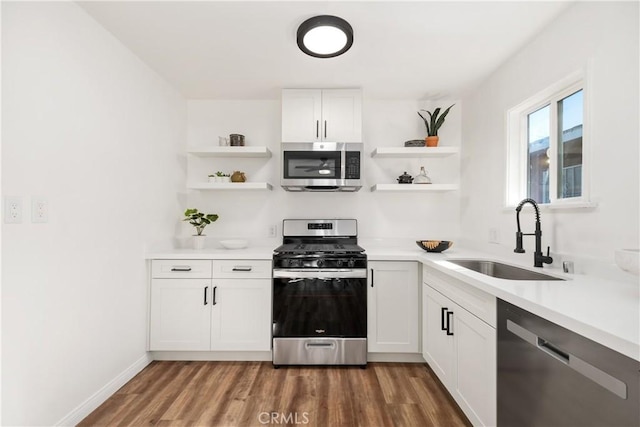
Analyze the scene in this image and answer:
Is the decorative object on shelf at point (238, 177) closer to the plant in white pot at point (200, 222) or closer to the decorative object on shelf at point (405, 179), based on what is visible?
the plant in white pot at point (200, 222)

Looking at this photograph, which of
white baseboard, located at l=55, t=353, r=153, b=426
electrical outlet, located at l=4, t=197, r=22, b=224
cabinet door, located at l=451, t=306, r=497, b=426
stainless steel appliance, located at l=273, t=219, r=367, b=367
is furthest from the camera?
stainless steel appliance, located at l=273, t=219, r=367, b=367

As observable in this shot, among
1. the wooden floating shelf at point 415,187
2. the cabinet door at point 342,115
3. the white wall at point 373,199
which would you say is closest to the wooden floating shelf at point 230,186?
the white wall at point 373,199

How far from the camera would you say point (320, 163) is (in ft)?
8.95

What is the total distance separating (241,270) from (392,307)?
4.25 feet

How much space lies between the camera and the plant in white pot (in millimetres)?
2783

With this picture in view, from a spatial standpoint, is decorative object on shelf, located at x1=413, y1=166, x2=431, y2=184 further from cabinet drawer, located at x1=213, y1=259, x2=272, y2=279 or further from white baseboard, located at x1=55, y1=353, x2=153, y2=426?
white baseboard, located at x1=55, y1=353, x2=153, y2=426

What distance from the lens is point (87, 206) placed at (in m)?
1.78

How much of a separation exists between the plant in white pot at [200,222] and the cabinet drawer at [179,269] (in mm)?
384

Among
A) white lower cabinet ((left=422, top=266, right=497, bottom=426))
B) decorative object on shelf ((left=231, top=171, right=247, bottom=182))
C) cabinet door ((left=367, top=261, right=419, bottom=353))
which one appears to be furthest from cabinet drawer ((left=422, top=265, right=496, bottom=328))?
decorative object on shelf ((left=231, top=171, right=247, bottom=182))

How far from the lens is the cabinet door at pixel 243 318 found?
2.42 m

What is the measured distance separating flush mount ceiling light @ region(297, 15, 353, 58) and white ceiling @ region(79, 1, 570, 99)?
68 millimetres

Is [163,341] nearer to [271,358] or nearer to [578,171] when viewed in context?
[271,358]

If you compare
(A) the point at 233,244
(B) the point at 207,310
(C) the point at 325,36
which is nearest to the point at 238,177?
(A) the point at 233,244

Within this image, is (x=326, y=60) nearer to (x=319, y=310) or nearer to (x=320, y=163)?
(x=320, y=163)
